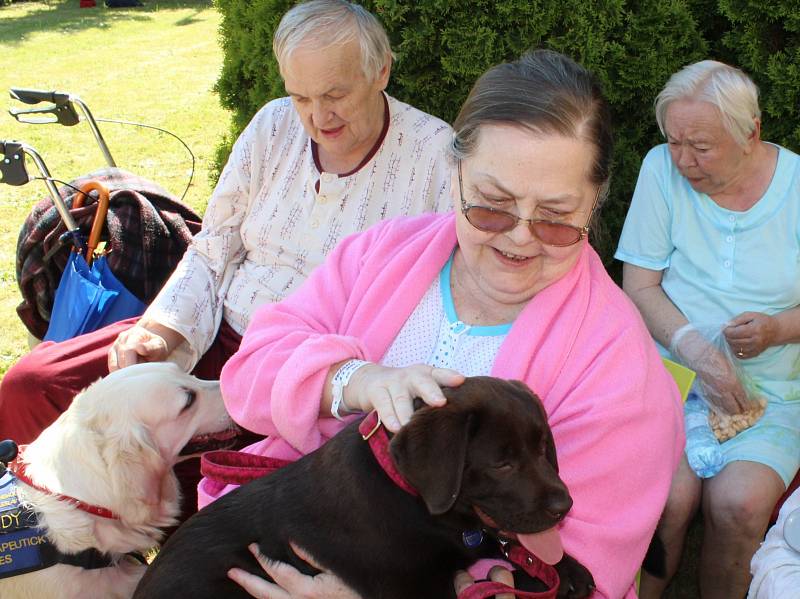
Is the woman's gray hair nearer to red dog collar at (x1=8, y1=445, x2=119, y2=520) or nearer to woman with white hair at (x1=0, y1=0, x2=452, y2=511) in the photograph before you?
woman with white hair at (x1=0, y1=0, x2=452, y2=511)

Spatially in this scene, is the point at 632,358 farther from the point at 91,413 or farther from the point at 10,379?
the point at 10,379

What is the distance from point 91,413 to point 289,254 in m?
1.03

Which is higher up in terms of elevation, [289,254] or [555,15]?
[555,15]

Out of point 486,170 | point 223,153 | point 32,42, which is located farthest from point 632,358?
point 32,42

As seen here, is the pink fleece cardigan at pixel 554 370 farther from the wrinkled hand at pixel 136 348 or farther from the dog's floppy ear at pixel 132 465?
the wrinkled hand at pixel 136 348

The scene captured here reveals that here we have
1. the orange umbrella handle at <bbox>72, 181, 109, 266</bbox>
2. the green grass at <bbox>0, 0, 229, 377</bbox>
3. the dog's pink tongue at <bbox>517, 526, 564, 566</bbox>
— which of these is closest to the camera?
the dog's pink tongue at <bbox>517, 526, 564, 566</bbox>

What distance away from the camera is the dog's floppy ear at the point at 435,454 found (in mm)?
1896

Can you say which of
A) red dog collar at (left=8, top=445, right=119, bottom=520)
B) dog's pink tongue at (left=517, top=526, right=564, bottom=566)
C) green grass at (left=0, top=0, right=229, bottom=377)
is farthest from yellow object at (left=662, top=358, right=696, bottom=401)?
green grass at (left=0, top=0, right=229, bottom=377)

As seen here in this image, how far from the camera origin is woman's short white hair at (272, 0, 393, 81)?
328 cm

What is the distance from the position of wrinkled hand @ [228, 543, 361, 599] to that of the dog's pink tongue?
1.53 ft

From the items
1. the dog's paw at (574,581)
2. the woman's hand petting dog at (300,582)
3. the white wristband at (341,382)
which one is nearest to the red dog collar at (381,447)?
the white wristband at (341,382)

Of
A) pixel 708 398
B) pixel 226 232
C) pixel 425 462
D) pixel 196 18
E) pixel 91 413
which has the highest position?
pixel 425 462

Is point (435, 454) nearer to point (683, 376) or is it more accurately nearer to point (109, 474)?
point (683, 376)

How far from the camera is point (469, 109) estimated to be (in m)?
2.35
